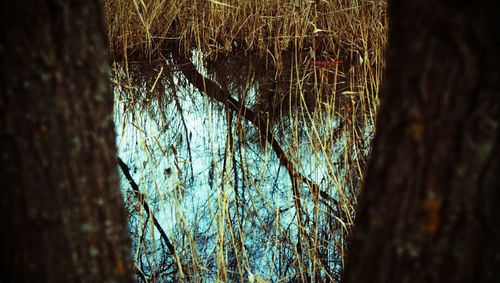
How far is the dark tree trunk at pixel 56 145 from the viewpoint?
70 centimetres

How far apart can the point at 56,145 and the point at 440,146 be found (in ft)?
1.47

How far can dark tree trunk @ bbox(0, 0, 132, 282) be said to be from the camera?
703mm

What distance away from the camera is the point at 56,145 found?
0.71 m

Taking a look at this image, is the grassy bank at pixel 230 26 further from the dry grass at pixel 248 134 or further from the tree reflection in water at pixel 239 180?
the tree reflection in water at pixel 239 180

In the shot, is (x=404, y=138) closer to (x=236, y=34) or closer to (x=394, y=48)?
(x=394, y=48)

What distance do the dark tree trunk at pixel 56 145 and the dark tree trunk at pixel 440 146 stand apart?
0.35 m

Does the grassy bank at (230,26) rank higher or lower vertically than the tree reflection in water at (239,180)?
higher

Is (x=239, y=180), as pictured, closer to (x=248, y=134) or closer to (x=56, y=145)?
(x=248, y=134)

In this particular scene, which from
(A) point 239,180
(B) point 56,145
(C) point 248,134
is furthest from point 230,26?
(B) point 56,145

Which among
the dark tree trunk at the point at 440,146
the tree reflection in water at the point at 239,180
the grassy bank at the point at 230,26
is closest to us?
the dark tree trunk at the point at 440,146

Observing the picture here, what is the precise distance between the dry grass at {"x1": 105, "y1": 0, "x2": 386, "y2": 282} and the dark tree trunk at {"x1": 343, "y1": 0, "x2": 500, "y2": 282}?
0.84m

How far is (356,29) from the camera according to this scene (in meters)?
3.46

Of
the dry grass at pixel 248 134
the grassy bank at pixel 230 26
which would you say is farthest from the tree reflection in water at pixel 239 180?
the grassy bank at pixel 230 26

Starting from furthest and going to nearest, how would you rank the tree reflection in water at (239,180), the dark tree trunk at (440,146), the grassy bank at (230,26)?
the grassy bank at (230,26) < the tree reflection in water at (239,180) < the dark tree trunk at (440,146)
